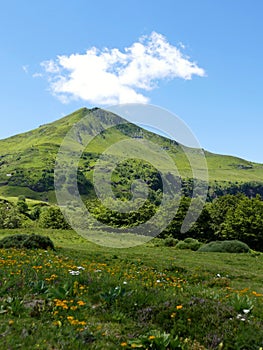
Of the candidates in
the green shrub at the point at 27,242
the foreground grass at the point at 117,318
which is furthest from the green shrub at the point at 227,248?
the foreground grass at the point at 117,318

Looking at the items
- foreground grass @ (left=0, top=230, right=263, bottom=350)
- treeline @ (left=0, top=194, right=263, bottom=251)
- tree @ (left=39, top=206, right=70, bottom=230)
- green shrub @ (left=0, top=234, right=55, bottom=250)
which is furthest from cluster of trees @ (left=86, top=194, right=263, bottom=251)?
foreground grass @ (left=0, top=230, right=263, bottom=350)

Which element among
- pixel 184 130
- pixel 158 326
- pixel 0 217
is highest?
pixel 184 130

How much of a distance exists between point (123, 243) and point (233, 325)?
142 feet

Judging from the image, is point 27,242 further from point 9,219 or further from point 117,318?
point 9,219

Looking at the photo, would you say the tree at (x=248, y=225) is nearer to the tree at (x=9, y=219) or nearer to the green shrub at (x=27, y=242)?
the tree at (x=9, y=219)

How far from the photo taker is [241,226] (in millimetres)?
77938

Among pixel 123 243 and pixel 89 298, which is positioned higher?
pixel 89 298

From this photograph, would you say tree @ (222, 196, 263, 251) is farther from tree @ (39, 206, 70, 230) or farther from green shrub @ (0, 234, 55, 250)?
→ green shrub @ (0, 234, 55, 250)

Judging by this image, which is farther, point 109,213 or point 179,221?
point 109,213

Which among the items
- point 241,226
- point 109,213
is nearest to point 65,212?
point 109,213

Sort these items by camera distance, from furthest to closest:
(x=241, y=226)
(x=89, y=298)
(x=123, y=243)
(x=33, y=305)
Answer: (x=241, y=226), (x=123, y=243), (x=89, y=298), (x=33, y=305)

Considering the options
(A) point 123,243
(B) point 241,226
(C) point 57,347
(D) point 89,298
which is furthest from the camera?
(B) point 241,226

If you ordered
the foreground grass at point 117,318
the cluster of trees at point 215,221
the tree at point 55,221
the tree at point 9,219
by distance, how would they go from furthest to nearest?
the tree at point 55,221 < the tree at point 9,219 < the cluster of trees at point 215,221 < the foreground grass at point 117,318

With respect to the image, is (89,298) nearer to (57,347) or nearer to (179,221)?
(57,347)
